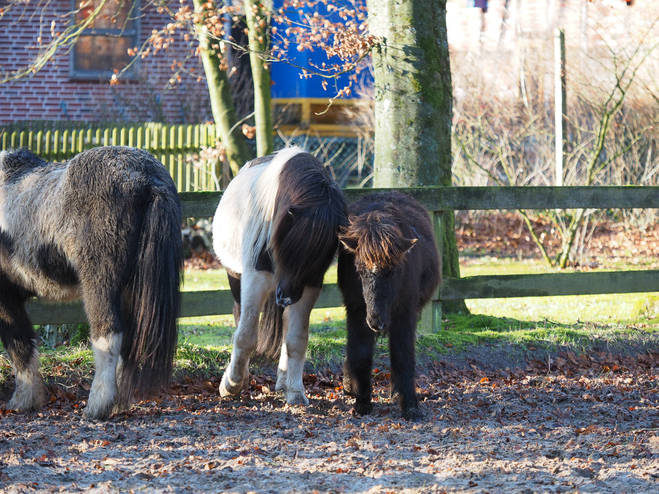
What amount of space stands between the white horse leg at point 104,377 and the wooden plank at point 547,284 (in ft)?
10.8

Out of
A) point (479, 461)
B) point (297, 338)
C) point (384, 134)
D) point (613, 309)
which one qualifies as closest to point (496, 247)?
point (613, 309)

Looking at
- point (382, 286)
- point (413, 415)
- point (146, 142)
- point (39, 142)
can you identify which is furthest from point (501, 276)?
point (39, 142)

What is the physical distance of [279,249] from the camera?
4480mm

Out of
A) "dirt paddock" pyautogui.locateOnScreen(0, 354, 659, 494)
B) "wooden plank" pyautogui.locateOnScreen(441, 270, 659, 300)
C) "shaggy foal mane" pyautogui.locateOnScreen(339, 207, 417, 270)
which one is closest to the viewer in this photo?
"dirt paddock" pyautogui.locateOnScreen(0, 354, 659, 494)

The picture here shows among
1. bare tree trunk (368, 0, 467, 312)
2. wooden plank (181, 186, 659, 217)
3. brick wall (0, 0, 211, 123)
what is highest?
brick wall (0, 0, 211, 123)

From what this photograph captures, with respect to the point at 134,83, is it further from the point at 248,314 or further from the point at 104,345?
the point at 104,345

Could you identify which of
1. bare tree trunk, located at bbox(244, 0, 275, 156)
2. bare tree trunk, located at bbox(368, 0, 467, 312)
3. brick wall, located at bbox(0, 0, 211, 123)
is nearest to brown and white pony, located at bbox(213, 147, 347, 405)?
bare tree trunk, located at bbox(368, 0, 467, 312)

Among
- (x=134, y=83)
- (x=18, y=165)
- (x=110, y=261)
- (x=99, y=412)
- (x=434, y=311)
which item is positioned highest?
(x=134, y=83)

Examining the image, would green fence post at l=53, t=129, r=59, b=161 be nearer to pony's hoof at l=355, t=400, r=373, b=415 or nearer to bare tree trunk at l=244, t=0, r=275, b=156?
bare tree trunk at l=244, t=0, r=275, b=156

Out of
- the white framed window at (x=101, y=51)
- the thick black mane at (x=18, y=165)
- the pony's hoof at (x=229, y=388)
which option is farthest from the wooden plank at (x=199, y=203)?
the white framed window at (x=101, y=51)

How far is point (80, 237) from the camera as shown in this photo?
459 centimetres

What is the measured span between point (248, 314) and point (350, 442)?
1.21 metres

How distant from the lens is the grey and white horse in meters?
4.52

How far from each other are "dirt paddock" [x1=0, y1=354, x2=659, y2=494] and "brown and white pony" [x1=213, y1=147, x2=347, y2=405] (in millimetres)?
362
